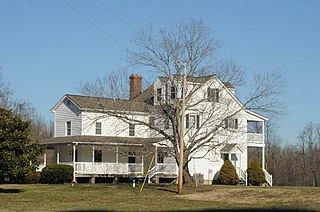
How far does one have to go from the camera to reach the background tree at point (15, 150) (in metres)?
33.3

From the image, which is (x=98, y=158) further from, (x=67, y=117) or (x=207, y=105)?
(x=207, y=105)

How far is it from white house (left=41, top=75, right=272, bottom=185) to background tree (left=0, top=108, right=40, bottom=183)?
18.7ft

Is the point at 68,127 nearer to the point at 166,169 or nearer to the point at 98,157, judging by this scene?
the point at 98,157

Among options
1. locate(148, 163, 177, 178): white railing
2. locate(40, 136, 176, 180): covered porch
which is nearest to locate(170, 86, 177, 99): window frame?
locate(40, 136, 176, 180): covered porch

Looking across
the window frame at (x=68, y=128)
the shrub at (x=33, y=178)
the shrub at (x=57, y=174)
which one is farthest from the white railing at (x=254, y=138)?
the shrub at (x=33, y=178)

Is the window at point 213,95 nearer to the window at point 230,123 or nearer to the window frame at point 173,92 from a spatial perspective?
Result: the window at point 230,123

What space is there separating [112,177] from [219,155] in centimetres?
940

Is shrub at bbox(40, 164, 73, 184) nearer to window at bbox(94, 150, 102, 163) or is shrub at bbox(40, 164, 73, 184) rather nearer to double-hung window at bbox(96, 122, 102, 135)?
window at bbox(94, 150, 102, 163)

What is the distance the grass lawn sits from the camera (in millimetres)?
26281

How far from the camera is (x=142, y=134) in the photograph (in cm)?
4897

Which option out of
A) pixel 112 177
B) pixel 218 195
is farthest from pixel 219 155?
pixel 218 195

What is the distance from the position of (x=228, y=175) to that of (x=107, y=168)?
387 inches

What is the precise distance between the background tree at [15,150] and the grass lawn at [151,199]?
4.27 feet

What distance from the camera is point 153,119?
38.9 m
